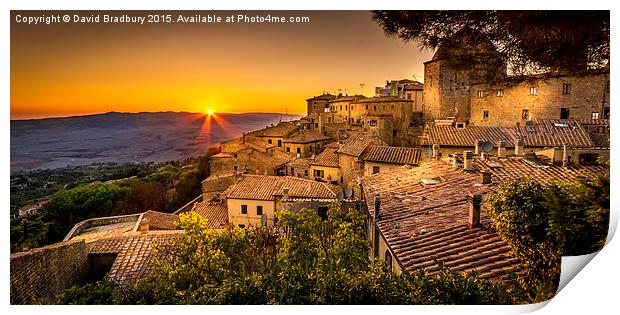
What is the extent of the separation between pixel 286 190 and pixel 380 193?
17.2 feet

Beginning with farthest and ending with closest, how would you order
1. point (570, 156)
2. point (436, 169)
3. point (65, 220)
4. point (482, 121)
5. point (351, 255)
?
point (482, 121) → point (65, 220) → point (570, 156) → point (436, 169) → point (351, 255)

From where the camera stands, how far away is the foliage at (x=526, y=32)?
169 inches

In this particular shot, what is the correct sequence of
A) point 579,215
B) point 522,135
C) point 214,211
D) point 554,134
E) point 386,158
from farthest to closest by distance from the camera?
point 386,158
point 214,211
point 522,135
point 554,134
point 579,215

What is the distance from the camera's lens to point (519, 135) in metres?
12.0

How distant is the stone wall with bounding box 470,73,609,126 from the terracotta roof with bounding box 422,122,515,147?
2.70 m

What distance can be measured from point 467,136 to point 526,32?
26.7 ft

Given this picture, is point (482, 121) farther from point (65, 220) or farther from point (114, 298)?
point (114, 298)

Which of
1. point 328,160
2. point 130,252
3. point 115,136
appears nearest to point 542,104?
point 328,160

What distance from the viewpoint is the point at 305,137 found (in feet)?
76.8

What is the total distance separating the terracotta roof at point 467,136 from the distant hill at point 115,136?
5.87 m

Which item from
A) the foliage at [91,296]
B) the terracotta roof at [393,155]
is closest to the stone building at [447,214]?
the foliage at [91,296]

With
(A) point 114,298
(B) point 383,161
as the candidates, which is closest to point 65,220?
(A) point 114,298

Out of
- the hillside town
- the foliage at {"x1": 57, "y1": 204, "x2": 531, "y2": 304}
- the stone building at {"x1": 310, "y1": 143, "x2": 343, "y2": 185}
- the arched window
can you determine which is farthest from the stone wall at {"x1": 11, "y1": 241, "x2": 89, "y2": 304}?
the stone building at {"x1": 310, "y1": 143, "x2": 343, "y2": 185}

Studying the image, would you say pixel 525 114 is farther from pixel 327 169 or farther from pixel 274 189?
pixel 274 189
